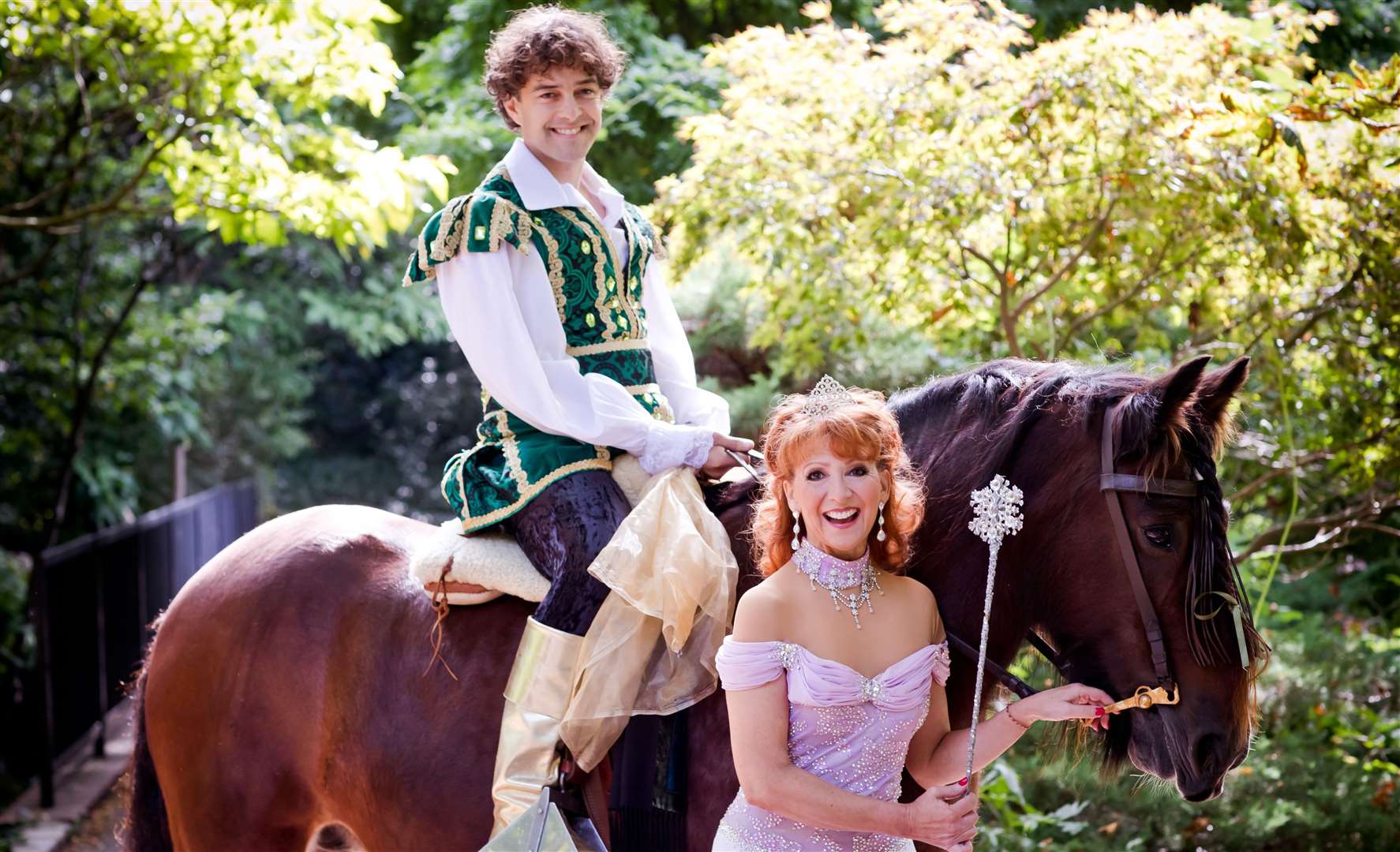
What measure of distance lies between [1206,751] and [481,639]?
1.58 m

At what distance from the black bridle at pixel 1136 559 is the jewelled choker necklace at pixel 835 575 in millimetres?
483

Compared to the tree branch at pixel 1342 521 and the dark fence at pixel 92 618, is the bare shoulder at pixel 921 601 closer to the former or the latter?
the tree branch at pixel 1342 521

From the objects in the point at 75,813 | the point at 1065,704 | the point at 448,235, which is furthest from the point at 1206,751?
the point at 75,813

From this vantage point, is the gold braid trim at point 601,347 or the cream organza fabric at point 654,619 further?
the gold braid trim at point 601,347

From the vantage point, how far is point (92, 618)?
852cm

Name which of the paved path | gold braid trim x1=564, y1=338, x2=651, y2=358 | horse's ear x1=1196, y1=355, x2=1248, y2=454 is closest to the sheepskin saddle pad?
gold braid trim x1=564, y1=338, x2=651, y2=358

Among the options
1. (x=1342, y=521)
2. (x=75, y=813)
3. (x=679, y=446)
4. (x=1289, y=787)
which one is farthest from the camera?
(x=75, y=813)

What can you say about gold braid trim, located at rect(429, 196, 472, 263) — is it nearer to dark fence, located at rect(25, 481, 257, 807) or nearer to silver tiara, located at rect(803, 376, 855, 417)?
silver tiara, located at rect(803, 376, 855, 417)

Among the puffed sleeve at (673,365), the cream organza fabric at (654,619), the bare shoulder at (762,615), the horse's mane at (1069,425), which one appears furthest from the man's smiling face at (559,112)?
the bare shoulder at (762,615)

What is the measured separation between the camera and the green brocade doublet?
2.95 m

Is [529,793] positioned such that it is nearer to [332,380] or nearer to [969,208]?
[969,208]

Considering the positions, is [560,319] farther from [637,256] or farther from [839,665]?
[839,665]

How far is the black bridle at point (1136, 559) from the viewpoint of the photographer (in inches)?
91.4

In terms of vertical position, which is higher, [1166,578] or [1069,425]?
[1069,425]
